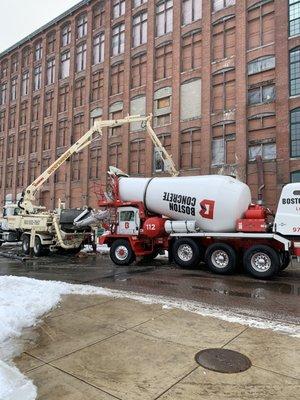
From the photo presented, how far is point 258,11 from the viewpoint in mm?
27484

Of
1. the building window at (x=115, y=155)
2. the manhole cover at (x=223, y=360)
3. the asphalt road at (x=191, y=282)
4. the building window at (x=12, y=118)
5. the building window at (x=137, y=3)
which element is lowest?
the asphalt road at (x=191, y=282)

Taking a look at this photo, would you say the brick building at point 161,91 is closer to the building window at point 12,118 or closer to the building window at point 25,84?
the building window at point 25,84

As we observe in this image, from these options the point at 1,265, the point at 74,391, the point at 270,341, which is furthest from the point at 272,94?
the point at 74,391

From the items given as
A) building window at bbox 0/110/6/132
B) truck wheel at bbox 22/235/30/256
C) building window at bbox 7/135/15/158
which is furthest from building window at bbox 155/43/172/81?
building window at bbox 0/110/6/132

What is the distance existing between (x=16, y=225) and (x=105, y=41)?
985 inches

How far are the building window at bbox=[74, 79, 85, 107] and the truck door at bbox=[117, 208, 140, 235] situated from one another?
2715cm

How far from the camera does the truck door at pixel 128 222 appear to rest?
15.5 meters

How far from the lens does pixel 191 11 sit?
31453mm

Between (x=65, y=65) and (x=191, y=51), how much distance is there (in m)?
18.3

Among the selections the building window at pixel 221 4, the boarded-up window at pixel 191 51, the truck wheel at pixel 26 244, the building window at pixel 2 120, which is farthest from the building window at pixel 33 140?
the truck wheel at pixel 26 244

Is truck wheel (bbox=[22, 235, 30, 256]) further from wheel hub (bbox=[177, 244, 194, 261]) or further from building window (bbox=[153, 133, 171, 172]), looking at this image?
building window (bbox=[153, 133, 171, 172])

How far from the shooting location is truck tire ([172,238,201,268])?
1373 cm

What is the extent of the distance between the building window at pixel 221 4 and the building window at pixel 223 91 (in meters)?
5.50

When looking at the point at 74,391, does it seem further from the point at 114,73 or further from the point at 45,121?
the point at 45,121
